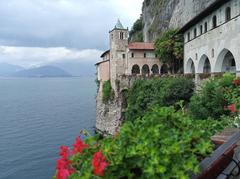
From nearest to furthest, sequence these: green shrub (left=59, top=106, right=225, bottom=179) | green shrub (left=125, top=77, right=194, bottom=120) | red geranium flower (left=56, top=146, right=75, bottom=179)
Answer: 1. green shrub (left=59, top=106, right=225, bottom=179)
2. red geranium flower (left=56, top=146, right=75, bottom=179)
3. green shrub (left=125, top=77, right=194, bottom=120)

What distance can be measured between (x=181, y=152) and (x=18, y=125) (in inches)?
2077

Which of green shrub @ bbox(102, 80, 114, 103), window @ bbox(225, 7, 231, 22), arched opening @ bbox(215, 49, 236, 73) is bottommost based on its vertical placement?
green shrub @ bbox(102, 80, 114, 103)

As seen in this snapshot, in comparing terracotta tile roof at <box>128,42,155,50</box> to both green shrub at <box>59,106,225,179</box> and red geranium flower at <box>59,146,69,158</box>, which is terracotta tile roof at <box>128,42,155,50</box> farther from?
green shrub at <box>59,106,225,179</box>

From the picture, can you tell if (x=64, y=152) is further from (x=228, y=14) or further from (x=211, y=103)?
(x=228, y=14)

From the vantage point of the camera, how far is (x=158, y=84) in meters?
26.8

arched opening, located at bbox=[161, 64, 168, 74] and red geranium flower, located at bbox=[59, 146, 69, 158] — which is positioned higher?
arched opening, located at bbox=[161, 64, 168, 74]

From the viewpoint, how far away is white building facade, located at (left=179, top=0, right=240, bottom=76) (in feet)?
63.1

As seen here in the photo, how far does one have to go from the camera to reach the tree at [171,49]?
36406 millimetres

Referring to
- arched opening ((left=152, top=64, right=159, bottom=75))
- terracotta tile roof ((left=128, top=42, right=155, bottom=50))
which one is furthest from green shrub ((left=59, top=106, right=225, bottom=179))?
arched opening ((left=152, top=64, right=159, bottom=75))

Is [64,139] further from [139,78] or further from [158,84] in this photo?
[158,84]

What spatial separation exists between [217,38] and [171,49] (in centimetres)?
1584

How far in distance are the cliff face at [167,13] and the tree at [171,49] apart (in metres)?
4.71

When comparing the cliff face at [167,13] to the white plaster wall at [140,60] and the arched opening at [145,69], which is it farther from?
the arched opening at [145,69]

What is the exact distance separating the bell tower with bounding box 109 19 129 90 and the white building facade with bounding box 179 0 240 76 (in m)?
13.5
